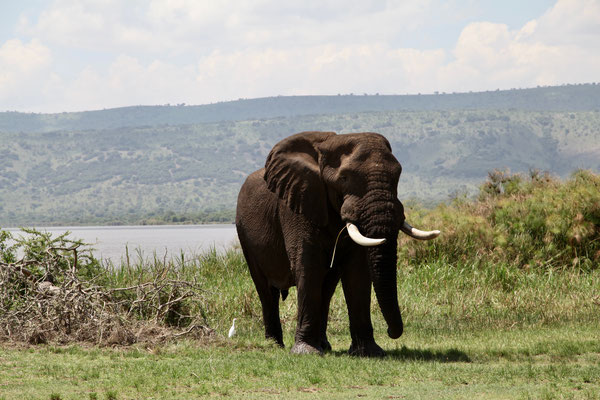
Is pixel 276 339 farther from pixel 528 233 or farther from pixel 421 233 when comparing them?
pixel 528 233

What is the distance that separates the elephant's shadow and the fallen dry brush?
11.4 feet

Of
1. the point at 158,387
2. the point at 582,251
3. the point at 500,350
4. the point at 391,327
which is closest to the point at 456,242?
the point at 582,251

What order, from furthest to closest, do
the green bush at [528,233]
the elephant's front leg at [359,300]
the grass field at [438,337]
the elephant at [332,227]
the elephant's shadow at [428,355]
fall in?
1. the green bush at [528,233]
2. the elephant's front leg at [359,300]
3. the elephant's shadow at [428,355]
4. the elephant at [332,227]
5. the grass field at [438,337]

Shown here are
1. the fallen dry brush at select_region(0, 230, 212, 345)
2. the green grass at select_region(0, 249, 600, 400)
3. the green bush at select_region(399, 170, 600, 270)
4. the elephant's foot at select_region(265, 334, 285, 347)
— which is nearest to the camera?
A: the green grass at select_region(0, 249, 600, 400)

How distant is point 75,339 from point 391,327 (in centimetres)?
549

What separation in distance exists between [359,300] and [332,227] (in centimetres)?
113

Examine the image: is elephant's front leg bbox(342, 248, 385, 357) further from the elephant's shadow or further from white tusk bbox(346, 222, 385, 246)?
white tusk bbox(346, 222, 385, 246)

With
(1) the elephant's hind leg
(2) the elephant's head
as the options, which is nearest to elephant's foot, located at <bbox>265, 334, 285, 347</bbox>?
(1) the elephant's hind leg

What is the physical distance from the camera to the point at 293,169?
1304cm

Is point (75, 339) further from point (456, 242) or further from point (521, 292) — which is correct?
point (456, 242)

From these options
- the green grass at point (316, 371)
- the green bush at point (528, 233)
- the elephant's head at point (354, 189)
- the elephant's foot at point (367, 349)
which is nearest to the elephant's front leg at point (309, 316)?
the green grass at point (316, 371)

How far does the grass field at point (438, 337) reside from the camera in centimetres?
1040

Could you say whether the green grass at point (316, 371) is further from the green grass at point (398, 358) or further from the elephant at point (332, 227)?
the elephant at point (332, 227)

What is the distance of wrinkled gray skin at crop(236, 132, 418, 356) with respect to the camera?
38.5 feet
